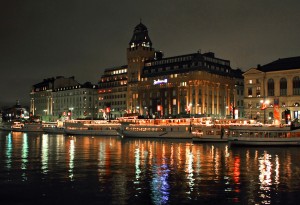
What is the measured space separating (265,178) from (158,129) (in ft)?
302

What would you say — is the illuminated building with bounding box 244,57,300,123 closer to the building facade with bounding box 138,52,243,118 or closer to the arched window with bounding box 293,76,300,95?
A: the arched window with bounding box 293,76,300,95

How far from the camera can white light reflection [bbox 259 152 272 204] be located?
34834mm

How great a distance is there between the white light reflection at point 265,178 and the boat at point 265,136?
2563 cm

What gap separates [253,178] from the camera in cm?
4425

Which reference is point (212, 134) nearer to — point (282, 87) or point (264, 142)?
point (264, 142)

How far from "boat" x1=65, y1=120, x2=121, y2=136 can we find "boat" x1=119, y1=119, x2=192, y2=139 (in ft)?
33.1

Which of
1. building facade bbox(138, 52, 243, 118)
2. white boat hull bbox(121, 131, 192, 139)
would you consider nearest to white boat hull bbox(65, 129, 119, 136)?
white boat hull bbox(121, 131, 192, 139)

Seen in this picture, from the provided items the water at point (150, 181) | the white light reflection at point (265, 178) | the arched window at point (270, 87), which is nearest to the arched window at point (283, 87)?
the arched window at point (270, 87)

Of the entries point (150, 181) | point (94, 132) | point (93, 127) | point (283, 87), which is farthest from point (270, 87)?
point (150, 181)

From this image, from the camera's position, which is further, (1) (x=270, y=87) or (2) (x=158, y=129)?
(1) (x=270, y=87)

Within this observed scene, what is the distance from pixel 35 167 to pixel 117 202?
78.0ft

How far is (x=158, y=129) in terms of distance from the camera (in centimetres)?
13588

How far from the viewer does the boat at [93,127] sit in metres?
161

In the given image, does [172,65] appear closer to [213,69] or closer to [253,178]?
[213,69]
